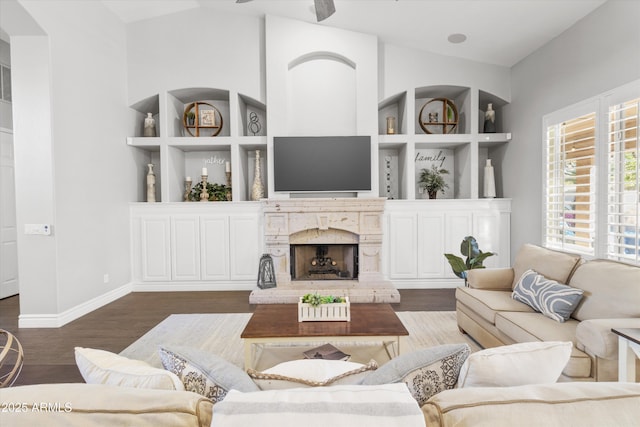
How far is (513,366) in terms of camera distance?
3.26ft

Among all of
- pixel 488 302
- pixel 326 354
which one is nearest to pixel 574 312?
pixel 488 302

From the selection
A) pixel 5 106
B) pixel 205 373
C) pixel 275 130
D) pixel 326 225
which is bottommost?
pixel 205 373

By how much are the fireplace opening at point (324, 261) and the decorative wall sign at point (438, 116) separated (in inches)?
90.2

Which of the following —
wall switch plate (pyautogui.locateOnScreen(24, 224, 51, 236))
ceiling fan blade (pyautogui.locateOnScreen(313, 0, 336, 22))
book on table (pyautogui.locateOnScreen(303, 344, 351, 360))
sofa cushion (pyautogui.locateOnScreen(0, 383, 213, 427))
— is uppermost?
ceiling fan blade (pyautogui.locateOnScreen(313, 0, 336, 22))

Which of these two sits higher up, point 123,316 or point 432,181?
point 432,181

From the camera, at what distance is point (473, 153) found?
5238 millimetres

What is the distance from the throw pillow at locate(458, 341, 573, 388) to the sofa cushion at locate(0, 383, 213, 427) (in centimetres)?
71

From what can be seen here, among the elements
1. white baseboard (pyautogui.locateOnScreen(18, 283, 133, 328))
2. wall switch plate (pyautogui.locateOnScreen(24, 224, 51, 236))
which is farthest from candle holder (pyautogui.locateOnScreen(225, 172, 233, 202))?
wall switch plate (pyautogui.locateOnScreen(24, 224, 51, 236))

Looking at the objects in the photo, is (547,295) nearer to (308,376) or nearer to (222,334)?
(308,376)

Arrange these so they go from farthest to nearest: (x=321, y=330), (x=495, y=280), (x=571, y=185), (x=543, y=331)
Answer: (x=571, y=185)
(x=495, y=280)
(x=321, y=330)
(x=543, y=331)

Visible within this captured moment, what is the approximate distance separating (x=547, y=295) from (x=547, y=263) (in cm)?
46

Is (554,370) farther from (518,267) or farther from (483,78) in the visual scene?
(483,78)

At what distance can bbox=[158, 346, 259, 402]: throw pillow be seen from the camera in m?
0.97

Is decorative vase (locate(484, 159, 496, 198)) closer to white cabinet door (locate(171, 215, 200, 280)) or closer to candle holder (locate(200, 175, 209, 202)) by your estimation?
candle holder (locate(200, 175, 209, 202))
